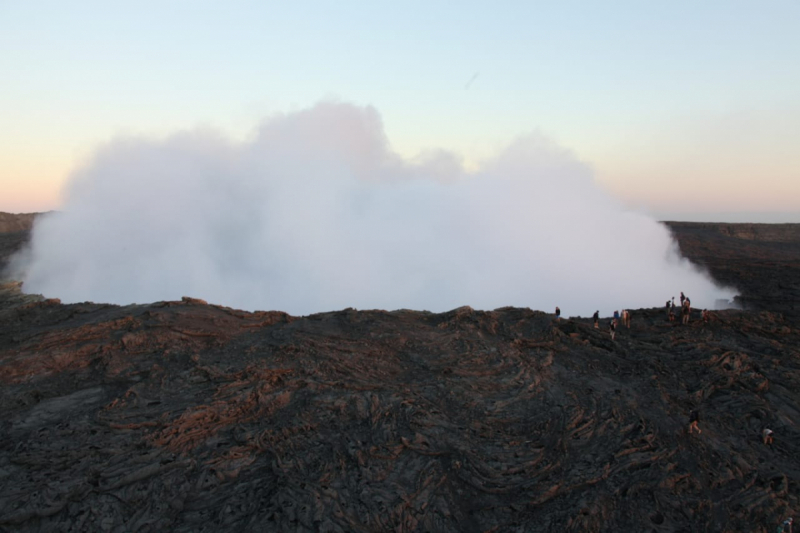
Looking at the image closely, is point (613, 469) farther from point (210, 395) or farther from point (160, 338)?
point (160, 338)

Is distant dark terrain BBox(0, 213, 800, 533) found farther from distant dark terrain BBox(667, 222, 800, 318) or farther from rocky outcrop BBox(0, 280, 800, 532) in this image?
distant dark terrain BBox(667, 222, 800, 318)

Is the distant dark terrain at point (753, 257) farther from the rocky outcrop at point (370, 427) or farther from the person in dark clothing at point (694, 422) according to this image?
the person in dark clothing at point (694, 422)

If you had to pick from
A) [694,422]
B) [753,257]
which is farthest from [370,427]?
[753,257]

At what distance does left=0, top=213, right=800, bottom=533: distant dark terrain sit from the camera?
1163 centimetres

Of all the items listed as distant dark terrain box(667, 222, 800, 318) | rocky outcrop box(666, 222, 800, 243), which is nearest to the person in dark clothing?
distant dark terrain box(667, 222, 800, 318)

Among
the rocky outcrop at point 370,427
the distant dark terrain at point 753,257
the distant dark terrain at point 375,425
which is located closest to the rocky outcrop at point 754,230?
the distant dark terrain at point 753,257

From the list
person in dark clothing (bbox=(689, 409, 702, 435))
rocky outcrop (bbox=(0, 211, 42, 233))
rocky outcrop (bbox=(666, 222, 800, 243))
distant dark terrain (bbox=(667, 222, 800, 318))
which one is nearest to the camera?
person in dark clothing (bbox=(689, 409, 702, 435))

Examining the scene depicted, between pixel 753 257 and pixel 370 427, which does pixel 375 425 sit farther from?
pixel 753 257

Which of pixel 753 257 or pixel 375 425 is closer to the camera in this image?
pixel 375 425

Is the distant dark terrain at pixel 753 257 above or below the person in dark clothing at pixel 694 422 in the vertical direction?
above

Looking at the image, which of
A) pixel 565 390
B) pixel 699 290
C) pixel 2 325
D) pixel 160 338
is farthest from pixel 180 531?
pixel 699 290

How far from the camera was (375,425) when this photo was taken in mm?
14125

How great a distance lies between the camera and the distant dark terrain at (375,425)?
11.6m

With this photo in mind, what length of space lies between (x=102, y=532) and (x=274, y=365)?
670cm
